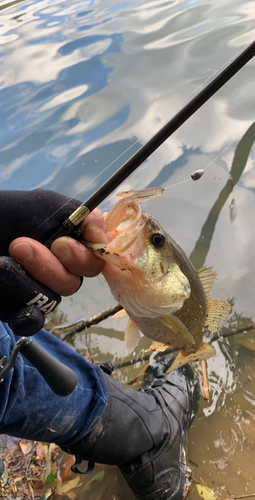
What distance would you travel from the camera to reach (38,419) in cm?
171

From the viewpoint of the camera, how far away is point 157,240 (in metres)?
1.35

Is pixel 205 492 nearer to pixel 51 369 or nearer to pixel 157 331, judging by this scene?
pixel 157 331

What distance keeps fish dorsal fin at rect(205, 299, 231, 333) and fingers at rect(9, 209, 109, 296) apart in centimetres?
92

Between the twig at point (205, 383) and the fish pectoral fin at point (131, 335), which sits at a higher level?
the fish pectoral fin at point (131, 335)

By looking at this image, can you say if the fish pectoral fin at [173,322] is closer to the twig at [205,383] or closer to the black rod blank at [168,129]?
the black rod blank at [168,129]

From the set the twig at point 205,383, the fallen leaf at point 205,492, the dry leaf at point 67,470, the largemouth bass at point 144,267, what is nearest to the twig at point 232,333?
the twig at point 205,383

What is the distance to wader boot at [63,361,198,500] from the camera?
1.90 metres

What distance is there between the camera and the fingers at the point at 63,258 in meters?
1.19

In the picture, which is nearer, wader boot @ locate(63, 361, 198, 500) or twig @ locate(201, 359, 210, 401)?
wader boot @ locate(63, 361, 198, 500)

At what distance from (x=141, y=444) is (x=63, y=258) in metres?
1.40

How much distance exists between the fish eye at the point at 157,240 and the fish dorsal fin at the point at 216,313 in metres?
0.80

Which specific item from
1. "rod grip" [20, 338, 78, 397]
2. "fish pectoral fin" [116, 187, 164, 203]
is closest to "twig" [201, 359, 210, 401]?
"rod grip" [20, 338, 78, 397]

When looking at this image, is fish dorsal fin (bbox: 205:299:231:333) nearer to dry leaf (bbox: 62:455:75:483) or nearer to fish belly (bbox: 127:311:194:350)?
fish belly (bbox: 127:311:194:350)

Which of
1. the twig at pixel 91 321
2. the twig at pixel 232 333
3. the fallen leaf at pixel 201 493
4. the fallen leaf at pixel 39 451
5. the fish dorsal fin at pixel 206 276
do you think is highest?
the fish dorsal fin at pixel 206 276
